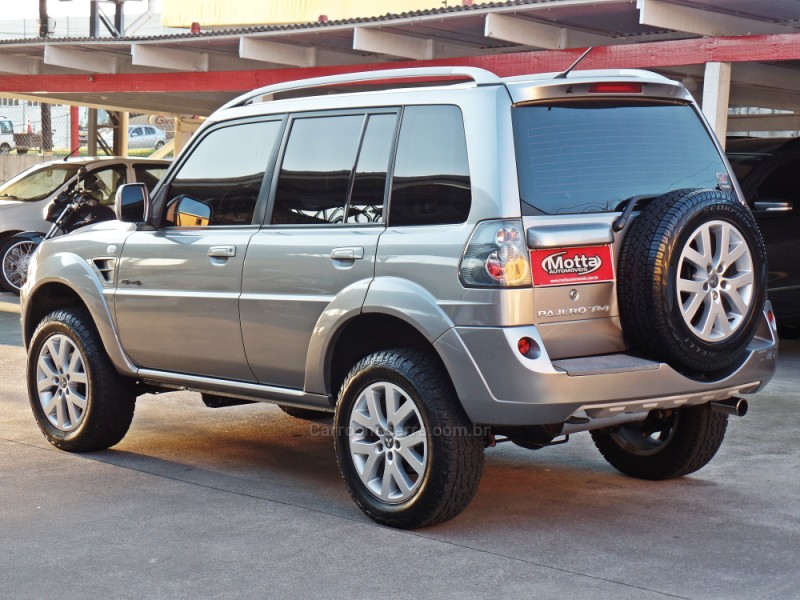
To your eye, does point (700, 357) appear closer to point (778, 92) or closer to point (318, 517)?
point (318, 517)

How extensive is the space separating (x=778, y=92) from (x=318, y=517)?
534 inches

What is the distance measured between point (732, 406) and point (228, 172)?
2687 mm

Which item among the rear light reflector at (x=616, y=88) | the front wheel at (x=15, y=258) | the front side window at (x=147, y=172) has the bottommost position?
the front wheel at (x=15, y=258)

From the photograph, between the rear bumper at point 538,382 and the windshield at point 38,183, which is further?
the windshield at point 38,183

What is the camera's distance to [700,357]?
518cm

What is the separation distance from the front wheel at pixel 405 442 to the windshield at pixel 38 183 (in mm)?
12201

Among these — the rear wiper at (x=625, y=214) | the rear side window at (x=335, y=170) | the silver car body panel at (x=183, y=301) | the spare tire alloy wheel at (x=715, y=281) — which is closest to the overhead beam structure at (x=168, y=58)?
the silver car body panel at (x=183, y=301)

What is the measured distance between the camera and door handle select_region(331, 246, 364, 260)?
5.53 m

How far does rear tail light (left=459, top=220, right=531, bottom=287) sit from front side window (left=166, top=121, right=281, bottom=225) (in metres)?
1.51

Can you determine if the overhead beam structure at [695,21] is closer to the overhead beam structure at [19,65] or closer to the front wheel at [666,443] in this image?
the front wheel at [666,443]

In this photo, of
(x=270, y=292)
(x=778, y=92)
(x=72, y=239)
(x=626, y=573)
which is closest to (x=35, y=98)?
(x=778, y=92)

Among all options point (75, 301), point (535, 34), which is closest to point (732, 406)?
point (75, 301)

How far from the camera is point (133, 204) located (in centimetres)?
659

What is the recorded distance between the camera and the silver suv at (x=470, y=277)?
505 cm
